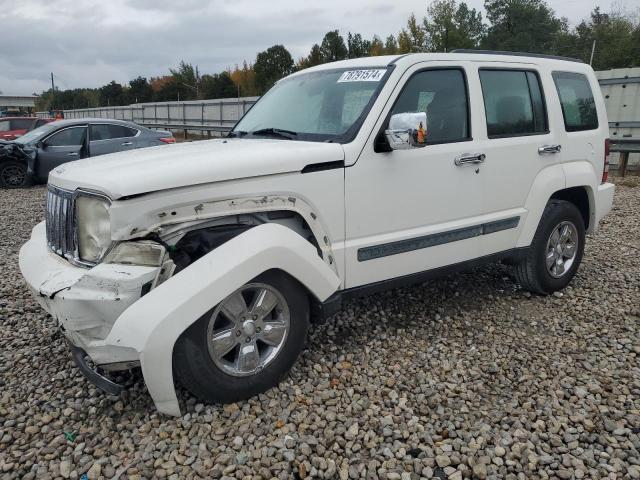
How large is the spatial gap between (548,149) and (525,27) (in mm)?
50099

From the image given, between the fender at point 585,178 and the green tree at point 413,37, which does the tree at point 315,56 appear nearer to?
the green tree at point 413,37

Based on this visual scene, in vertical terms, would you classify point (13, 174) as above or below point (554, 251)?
above

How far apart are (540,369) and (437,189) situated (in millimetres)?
1395

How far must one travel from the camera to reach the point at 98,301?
8.34ft

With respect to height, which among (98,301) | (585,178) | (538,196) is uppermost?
(585,178)

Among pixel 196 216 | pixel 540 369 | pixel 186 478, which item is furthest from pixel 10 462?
pixel 540 369

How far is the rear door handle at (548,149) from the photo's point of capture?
4.29m

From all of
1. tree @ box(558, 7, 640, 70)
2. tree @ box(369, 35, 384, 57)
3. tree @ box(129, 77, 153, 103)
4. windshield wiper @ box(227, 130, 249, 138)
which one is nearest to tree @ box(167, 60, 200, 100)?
tree @ box(129, 77, 153, 103)

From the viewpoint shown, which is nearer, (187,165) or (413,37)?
(187,165)

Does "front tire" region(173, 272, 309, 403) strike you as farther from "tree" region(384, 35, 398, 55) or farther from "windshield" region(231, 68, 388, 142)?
"tree" region(384, 35, 398, 55)

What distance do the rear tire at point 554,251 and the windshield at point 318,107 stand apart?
2084 millimetres

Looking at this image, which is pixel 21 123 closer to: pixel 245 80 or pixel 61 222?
pixel 61 222

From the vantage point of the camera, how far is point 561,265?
4816mm

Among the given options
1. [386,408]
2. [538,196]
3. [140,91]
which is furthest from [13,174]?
[140,91]
